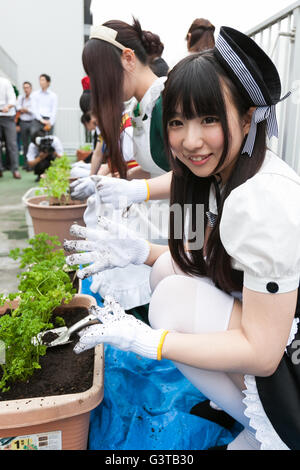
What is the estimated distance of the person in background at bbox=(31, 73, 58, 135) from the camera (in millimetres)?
7211

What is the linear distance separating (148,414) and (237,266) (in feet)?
2.17

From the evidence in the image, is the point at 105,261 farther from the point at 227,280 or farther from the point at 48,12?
the point at 48,12

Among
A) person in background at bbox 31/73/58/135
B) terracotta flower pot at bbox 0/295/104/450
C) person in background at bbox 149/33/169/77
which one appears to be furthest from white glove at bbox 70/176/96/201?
person in background at bbox 31/73/58/135

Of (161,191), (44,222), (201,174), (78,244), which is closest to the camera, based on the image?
(201,174)

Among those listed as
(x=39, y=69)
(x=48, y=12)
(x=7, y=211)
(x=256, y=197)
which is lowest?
(x=7, y=211)

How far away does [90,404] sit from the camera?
934mm

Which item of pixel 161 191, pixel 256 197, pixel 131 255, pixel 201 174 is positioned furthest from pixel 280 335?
pixel 161 191

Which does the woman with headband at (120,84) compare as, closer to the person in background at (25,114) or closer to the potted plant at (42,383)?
the potted plant at (42,383)

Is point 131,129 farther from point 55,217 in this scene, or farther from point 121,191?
point 55,217

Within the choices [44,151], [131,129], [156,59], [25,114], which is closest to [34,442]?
[131,129]

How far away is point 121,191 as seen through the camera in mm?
1533

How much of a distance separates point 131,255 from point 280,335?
24.4 inches

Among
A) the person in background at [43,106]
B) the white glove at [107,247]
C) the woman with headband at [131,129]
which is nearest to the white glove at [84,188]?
the woman with headband at [131,129]

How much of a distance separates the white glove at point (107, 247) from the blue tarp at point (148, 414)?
446 mm
